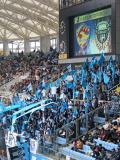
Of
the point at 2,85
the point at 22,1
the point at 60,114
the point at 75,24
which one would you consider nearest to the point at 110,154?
the point at 60,114

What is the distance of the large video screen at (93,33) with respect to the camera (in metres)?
25.5

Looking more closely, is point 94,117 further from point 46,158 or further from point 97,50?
point 97,50

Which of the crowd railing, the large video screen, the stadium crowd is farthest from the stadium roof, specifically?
the crowd railing

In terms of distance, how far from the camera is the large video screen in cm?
2553

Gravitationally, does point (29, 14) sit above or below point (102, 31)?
above

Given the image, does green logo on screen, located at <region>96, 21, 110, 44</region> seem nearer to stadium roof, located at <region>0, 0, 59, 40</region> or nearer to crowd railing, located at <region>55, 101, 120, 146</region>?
crowd railing, located at <region>55, 101, 120, 146</region>

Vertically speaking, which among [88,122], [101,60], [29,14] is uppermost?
→ [29,14]

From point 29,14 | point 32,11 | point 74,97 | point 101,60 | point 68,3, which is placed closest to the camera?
point 74,97

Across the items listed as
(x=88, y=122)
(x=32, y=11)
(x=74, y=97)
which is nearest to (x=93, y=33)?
(x=74, y=97)

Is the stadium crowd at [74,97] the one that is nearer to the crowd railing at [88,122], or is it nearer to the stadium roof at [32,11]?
the crowd railing at [88,122]

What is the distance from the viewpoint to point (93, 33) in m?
26.8

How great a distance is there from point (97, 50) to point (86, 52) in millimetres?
1062

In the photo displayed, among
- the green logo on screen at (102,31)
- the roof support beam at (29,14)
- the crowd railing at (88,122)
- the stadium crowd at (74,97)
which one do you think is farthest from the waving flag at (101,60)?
the roof support beam at (29,14)

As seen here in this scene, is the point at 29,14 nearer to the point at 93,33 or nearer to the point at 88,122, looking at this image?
the point at 93,33
